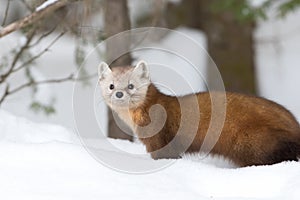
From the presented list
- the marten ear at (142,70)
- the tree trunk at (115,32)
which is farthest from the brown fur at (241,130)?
the tree trunk at (115,32)

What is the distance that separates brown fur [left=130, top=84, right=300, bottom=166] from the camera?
18.5 feet

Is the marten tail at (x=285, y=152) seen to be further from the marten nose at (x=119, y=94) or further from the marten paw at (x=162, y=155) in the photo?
the marten nose at (x=119, y=94)

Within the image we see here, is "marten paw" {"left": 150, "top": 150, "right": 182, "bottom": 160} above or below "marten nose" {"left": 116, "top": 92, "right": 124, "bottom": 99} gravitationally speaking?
below

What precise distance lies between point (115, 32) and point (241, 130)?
304 centimetres

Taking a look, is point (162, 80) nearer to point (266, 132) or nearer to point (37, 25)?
point (37, 25)

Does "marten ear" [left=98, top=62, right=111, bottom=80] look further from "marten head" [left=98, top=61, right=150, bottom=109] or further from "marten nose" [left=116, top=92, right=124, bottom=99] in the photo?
"marten nose" [left=116, top=92, right=124, bottom=99]

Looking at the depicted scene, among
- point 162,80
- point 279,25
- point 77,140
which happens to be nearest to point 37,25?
point 162,80

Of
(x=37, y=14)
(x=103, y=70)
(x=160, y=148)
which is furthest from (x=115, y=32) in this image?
(x=160, y=148)

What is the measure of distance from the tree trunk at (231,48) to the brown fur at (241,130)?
25.7ft

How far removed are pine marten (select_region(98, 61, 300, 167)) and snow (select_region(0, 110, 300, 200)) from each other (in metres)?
0.42

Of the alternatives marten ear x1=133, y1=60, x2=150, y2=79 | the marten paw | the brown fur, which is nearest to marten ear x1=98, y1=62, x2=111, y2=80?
marten ear x1=133, y1=60, x2=150, y2=79

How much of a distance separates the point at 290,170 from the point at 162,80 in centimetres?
307

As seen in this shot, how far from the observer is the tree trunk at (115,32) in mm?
8367

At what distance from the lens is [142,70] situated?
6.30 meters
